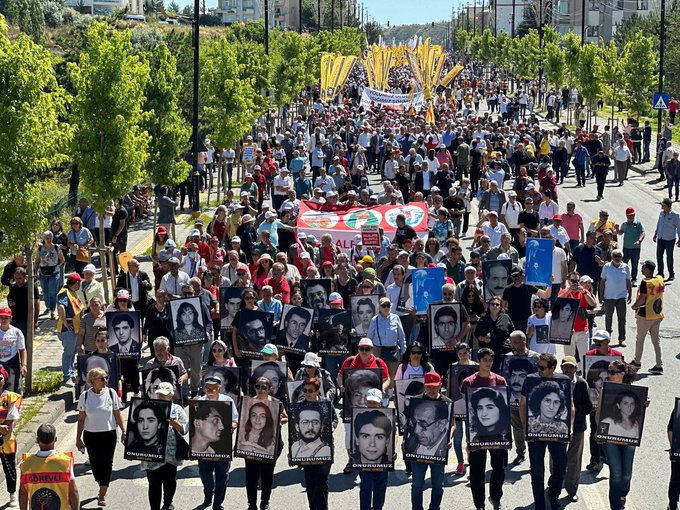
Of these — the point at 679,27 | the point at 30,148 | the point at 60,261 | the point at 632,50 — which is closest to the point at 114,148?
the point at 60,261

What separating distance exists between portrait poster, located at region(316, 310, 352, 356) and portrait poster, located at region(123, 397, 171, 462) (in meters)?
3.69

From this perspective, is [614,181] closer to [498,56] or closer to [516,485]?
[516,485]

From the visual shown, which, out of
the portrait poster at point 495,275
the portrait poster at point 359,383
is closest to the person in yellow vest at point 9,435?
the portrait poster at point 359,383

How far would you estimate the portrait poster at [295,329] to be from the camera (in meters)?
14.8

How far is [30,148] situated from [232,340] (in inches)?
143

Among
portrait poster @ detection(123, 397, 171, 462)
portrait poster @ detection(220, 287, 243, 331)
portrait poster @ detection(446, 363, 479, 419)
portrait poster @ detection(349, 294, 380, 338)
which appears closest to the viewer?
portrait poster @ detection(123, 397, 171, 462)

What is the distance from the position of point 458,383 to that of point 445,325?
6.98 ft

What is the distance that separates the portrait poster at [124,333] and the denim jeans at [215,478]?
352cm

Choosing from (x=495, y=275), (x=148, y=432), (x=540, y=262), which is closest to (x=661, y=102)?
(x=540, y=262)

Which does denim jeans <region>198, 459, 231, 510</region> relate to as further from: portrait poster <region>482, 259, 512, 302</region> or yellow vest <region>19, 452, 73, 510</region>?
Result: portrait poster <region>482, 259, 512, 302</region>

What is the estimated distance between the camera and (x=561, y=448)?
11516 millimetres

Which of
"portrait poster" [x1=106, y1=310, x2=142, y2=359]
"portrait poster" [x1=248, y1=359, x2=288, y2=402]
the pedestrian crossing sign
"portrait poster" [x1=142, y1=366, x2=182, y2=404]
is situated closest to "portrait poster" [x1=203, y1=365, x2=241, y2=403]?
"portrait poster" [x1=248, y1=359, x2=288, y2=402]

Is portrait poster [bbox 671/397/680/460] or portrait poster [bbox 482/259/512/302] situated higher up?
portrait poster [bbox 482/259/512/302]

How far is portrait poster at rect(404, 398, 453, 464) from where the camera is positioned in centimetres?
1115
